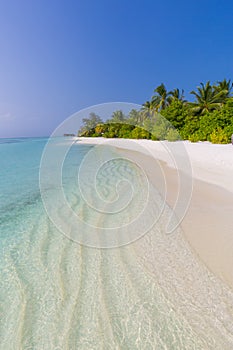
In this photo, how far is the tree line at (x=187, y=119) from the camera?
16.9 m

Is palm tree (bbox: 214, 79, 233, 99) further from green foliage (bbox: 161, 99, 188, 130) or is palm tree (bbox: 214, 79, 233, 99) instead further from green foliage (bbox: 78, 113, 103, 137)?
green foliage (bbox: 78, 113, 103, 137)

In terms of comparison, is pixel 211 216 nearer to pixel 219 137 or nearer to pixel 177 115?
pixel 219 137

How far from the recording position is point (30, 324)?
6.61 feet

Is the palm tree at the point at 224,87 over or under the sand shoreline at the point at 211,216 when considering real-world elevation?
over

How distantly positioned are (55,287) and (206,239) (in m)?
2.51

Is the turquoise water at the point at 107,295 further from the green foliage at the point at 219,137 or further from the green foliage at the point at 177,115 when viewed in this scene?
the green foliage at the point at 177,115

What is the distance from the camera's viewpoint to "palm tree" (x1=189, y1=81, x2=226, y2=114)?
2819 centimetres

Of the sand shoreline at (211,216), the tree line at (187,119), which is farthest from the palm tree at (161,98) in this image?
the sand shoreline at (211,216)

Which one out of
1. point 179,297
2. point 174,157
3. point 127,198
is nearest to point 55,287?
point 179,297

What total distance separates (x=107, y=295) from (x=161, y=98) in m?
36.7

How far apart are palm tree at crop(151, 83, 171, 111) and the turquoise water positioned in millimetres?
33532

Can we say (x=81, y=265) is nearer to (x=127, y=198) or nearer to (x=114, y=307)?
(x=114, y=307)

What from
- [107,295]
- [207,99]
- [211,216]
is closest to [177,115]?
[207,99]

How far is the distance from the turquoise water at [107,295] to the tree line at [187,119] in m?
6.43
